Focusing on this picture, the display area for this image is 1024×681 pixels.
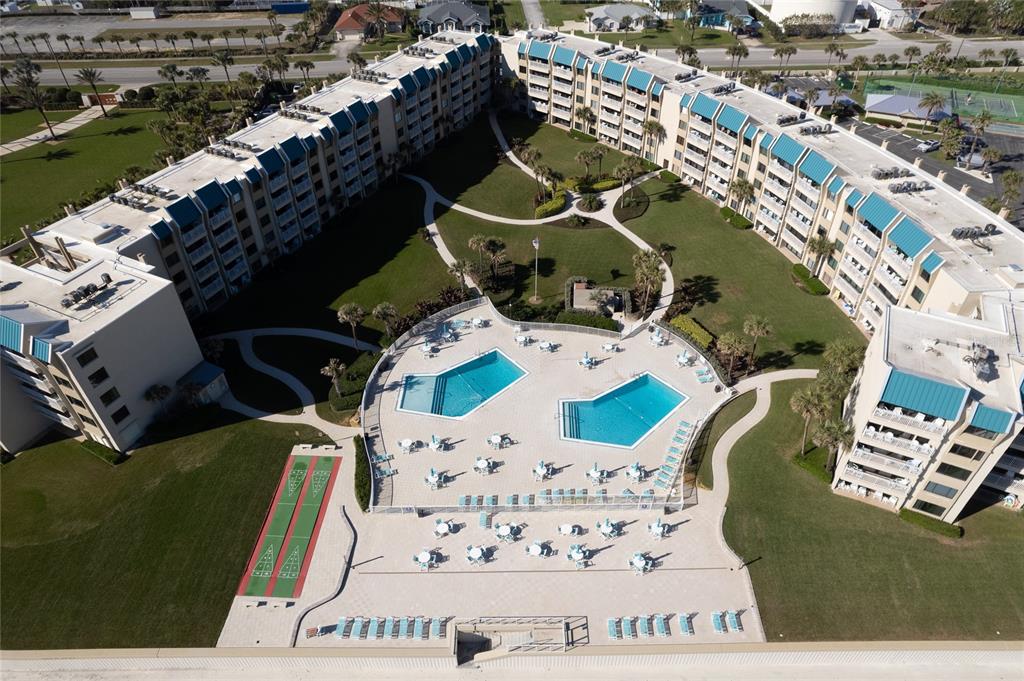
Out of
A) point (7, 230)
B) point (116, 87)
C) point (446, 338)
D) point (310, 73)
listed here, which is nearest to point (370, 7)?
point (310, 73)

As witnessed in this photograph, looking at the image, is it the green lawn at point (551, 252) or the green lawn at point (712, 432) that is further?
the green lawn at point (551, 252)

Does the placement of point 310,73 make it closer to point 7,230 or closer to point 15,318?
point 7,230

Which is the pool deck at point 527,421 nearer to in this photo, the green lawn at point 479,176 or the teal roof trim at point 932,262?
the teal roof trim at point 932,262

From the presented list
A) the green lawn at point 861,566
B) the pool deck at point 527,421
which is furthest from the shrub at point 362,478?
the green lawn at point 861,566

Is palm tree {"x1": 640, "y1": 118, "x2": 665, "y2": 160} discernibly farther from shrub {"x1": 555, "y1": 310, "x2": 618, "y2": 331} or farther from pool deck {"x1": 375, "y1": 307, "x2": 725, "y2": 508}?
pool deck {"x1": 375, "y1": 307, "x2": 725, "y2": 508}

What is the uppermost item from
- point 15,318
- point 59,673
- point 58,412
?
point 15,318

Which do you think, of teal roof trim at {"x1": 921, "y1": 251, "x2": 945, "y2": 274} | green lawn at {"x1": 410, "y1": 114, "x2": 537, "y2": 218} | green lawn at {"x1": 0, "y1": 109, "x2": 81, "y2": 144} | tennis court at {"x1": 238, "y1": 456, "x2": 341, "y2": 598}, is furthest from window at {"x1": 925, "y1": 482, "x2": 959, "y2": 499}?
green lawn at {"x1": 0, "y1": 109, "x2": 81, "y2": 144}
